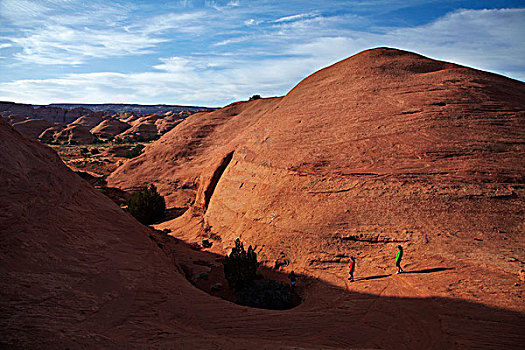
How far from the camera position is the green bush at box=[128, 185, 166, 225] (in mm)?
22881

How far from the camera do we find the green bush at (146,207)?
22881 millimetres

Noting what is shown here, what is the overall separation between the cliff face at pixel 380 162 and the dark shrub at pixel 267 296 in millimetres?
2044

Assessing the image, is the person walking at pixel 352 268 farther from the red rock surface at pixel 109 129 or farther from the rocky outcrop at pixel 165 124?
the red rock surface at pixel 109 129

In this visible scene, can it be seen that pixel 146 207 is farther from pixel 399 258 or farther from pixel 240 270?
pixel 399 258

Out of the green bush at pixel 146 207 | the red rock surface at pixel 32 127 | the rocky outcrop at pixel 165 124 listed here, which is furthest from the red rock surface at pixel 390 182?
the red rock surface at pixel 32 127

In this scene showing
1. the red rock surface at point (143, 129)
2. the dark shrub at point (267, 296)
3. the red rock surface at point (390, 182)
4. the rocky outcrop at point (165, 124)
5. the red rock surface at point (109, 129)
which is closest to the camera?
the red rock surface at point (390, 182)

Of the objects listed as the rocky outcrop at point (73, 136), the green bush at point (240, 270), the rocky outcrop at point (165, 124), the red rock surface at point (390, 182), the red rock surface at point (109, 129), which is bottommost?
the green bush at point (240, 270)

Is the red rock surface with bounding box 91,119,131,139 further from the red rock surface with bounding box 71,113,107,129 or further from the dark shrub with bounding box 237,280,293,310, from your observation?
the dark shrub with bounding box 237,280,293,310

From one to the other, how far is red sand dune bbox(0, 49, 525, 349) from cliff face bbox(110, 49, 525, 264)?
0.07m

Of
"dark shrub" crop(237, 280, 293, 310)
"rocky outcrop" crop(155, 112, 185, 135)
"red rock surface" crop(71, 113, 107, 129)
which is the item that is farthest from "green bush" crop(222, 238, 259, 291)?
"red rock surface" crop(71, 113, 107, 129)

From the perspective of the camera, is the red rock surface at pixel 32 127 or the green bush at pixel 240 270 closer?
the green bush at pixel 240 270

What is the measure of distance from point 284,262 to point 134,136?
7325cm

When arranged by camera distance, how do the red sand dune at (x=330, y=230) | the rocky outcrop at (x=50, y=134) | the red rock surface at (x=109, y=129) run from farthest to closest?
the red rock surface at (x=109, y=129)
the rocky outcrop at (x=50, y=134)
the red sand dune at (x=330, y=230)

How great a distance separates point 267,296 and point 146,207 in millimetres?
15745
